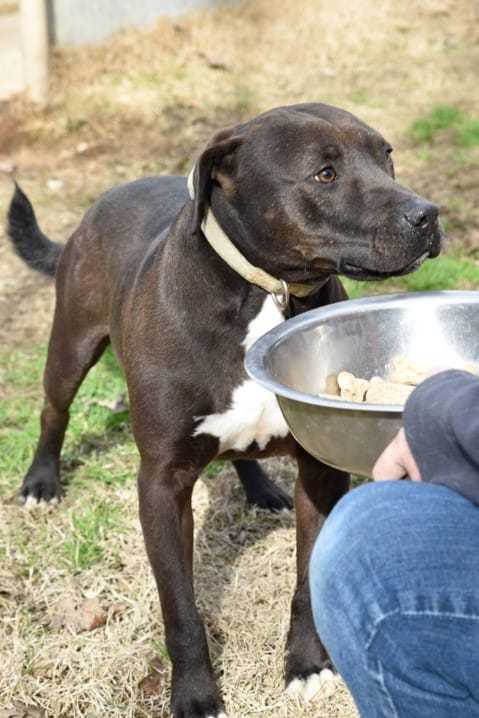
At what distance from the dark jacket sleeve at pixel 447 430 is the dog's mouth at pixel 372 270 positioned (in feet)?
3.18

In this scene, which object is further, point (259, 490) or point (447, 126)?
point (447, 126)

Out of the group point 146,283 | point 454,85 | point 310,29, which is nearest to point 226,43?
point 310,29

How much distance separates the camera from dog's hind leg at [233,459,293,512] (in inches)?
172

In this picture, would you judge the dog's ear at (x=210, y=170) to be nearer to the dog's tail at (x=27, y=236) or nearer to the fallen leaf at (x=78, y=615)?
the fallen leaf at (x=78, y=615)

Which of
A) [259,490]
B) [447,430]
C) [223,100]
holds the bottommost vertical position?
[223,100]

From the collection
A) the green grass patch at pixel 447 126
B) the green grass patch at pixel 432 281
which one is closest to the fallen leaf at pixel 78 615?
the green grass patch at pixel 432 281

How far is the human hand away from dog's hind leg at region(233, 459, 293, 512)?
215cm

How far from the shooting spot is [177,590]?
3211mm

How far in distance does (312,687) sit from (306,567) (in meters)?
0.35

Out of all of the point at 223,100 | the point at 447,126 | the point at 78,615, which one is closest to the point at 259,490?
the point at 78,615

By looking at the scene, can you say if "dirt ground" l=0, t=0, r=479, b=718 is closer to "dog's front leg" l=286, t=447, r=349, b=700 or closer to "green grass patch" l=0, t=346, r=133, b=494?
"green grass patch" l=0, t=346, r=133, b=494

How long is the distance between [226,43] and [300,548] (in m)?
6.59

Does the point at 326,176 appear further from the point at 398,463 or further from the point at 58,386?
the point at 58,386

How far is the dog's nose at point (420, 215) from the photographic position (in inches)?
117
